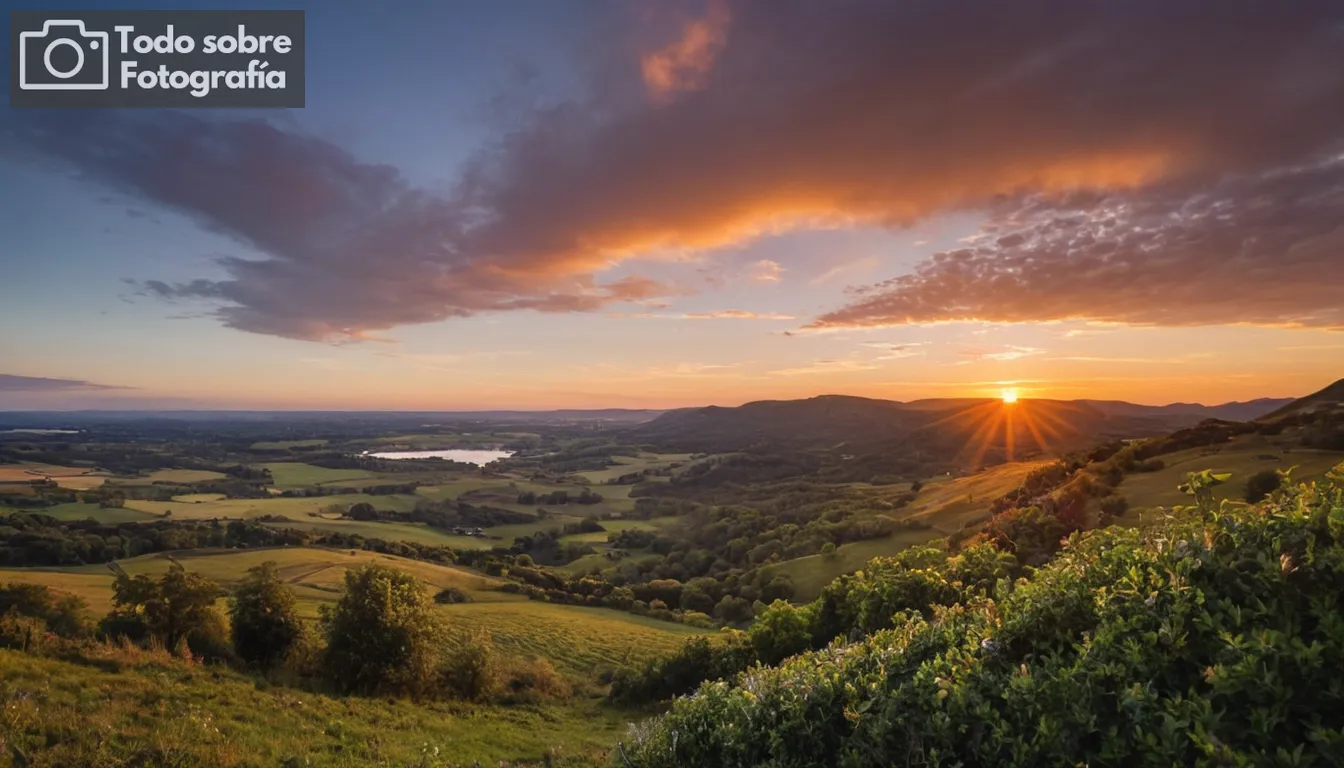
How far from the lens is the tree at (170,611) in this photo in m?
26.6

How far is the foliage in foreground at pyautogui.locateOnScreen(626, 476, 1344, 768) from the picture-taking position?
12.2 ft

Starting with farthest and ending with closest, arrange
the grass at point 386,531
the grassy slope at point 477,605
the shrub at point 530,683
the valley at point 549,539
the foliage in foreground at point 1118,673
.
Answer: the grass at point 386,531 → the grassy slope at point 477,605 → the shrub at point 530,683 → the valley at point 549,539 → the foliage in foreground at point 1118,673

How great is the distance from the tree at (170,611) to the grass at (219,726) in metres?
6.38

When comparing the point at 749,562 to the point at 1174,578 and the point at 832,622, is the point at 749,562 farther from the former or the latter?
the point at 1174,578

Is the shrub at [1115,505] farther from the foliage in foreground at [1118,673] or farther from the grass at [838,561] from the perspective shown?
the foliage in foreground at [1118,673]

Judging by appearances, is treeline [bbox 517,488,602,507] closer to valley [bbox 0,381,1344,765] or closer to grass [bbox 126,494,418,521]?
valley [bbox 0,381,1344,765]

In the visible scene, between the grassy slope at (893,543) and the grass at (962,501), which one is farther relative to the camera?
the grass at (962,501)

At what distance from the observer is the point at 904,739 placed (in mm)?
5098

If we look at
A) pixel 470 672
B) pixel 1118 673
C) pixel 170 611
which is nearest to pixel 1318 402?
pixel 1118 673

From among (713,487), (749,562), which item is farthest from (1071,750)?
(713,487)

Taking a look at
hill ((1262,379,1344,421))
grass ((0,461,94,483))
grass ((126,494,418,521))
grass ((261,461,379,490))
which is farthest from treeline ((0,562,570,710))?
grass ((261,461,379,490))

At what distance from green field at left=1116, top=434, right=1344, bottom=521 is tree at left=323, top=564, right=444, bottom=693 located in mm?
36873

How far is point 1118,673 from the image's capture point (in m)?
4.29

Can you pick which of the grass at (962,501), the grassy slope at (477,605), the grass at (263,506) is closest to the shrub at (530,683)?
the grassy slope at (477,605)
